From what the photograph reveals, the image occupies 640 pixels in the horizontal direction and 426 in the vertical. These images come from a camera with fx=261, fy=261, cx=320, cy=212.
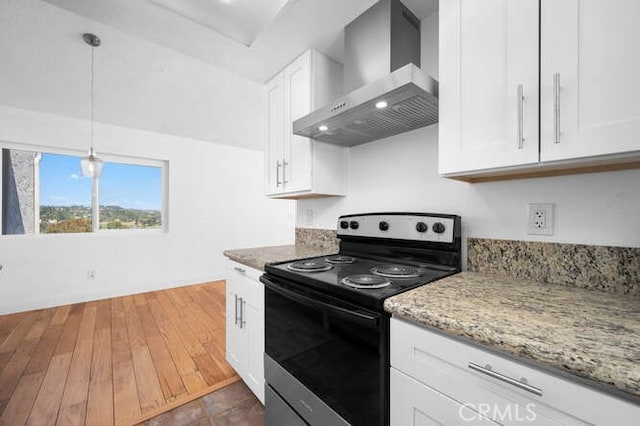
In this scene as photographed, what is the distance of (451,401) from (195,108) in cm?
Result: 371

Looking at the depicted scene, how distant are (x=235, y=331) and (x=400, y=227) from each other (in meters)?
1.29

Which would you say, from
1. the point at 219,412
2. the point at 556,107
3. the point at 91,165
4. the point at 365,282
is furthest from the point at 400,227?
the point at 91,165

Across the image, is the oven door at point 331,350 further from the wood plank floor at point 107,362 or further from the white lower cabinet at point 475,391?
the wood plank floor at point 107,362

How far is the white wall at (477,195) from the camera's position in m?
0.92

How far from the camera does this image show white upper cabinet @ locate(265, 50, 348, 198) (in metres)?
1.75

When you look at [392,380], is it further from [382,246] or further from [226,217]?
[226,217]

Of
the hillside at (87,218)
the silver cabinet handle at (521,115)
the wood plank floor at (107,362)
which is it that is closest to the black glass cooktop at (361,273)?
the silver cabinet handle at (521,115)

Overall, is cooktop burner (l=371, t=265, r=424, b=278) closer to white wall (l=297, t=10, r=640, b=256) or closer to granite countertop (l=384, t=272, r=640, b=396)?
granite countertop (l=384, t=272, r=640, b=396)

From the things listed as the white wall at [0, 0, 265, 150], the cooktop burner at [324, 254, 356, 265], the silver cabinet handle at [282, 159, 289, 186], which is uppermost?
the white wall at [0, 0, 265, 150]

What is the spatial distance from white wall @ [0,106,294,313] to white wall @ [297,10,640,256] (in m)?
3.04

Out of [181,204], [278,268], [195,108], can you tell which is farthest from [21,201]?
[278,268]

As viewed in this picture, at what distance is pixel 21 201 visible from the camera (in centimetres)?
312

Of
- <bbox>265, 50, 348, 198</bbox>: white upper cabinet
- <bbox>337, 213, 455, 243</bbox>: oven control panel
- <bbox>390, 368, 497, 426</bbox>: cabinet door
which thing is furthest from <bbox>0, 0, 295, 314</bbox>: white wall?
<bbox>390, 368, 497, 426</bbox>: cabinet door

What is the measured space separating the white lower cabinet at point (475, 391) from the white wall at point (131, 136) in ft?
8.91
